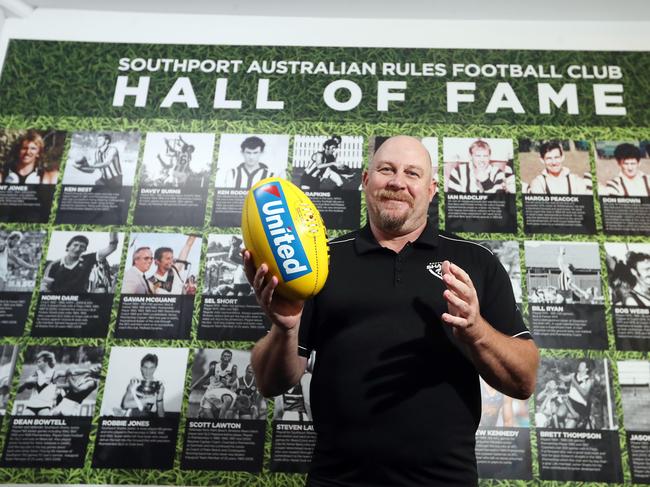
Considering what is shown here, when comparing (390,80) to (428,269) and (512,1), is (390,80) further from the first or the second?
(428,269)

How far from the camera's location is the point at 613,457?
164 centimetres

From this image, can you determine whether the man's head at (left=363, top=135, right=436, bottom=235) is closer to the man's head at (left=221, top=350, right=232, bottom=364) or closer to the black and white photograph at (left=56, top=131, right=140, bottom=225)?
the man's head at (left=221, top=350, right=232, bottom=364)

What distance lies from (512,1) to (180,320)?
5.42 feet

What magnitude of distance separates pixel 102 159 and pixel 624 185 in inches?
71.3

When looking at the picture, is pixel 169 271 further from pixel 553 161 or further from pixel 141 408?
pixel 553 161

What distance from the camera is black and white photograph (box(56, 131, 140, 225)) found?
1919 millimetres

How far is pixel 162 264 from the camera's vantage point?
1860mm

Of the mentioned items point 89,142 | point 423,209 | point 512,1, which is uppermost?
point 512,1

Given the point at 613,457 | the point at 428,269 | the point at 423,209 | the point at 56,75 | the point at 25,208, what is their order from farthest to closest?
the point at 56,75
the point at 25,208
the point at 613,457
the point at 423,209
the point at 428,269

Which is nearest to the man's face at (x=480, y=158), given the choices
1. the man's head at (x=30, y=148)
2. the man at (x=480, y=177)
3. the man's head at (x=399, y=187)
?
the man at (x=480, y=177)

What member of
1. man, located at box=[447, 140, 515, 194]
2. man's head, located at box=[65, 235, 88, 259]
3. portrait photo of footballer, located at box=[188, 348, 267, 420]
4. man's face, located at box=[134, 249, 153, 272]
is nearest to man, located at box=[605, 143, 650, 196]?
man, located at box=[447, 140, 515, 194]

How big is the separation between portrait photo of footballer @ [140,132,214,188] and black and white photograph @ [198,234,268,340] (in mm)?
241

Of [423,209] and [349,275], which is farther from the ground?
[423,209]

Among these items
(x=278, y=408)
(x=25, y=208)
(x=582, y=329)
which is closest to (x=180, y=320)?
(x=278, y=408)
